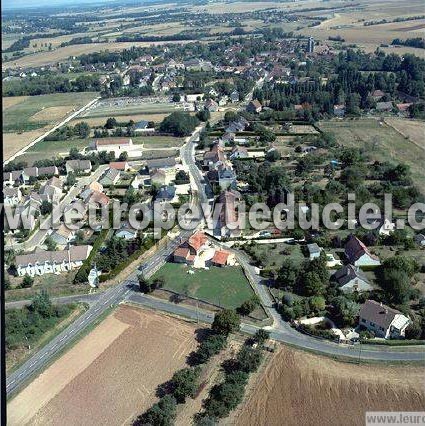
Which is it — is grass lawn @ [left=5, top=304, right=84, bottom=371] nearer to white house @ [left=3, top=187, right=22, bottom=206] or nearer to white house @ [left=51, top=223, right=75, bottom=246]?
white house @ [left=51, top=223, right=75, bottom=246]

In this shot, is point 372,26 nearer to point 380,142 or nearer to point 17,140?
point 380,142

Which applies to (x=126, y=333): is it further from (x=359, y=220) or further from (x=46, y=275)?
(x=359, y=220)

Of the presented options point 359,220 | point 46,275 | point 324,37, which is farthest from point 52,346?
point 324,37

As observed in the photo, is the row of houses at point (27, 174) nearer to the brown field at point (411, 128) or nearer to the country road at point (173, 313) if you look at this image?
the country road at point (173, 313)

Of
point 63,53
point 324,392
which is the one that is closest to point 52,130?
point 324,392

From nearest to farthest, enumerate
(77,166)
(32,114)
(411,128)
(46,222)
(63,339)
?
(63,339), (46,222), (77,166), (411,128), (32,114)

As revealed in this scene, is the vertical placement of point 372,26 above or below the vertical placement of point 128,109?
above

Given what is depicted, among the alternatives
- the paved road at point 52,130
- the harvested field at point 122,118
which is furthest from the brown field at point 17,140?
the harvested field at point 122,118
